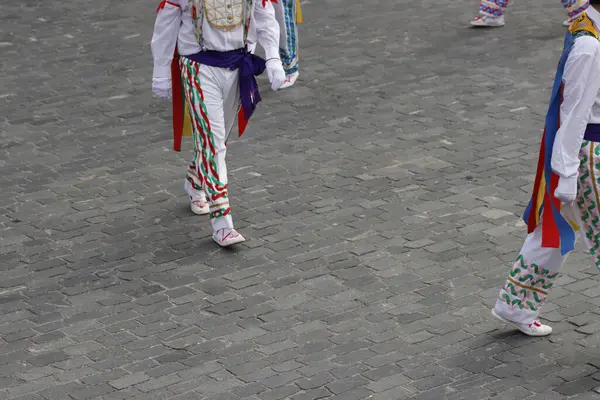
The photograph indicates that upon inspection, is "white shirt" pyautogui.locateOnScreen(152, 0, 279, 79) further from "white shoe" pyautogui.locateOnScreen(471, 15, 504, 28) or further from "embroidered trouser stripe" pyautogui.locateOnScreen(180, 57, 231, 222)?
"white shoe" pyautogui.locateOnScreen(471, 15, 504, 28)

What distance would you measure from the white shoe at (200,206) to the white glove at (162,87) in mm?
794

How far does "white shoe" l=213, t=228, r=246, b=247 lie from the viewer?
705 centimetres

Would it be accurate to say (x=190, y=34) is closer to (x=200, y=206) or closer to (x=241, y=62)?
(x=241, y=62)

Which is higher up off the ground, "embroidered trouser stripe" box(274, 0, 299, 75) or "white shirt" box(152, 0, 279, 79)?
"white shirt" box(152, 0, 279, 79)

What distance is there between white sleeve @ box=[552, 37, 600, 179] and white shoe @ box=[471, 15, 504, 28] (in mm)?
7041

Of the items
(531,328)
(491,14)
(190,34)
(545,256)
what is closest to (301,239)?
(190,34)

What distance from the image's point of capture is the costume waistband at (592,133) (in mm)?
5281

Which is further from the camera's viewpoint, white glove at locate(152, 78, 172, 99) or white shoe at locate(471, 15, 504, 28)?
white shoe at locate(471, 15, 504, 28)

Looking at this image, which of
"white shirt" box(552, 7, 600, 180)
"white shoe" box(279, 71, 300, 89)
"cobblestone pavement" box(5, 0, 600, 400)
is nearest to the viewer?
"white shirt" box(552, 7, 600, 180)

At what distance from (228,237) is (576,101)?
2627 mm

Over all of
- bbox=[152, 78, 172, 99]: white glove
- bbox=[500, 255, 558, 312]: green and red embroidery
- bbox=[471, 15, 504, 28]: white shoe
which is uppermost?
bbox=[152, 78, 172, 99]: white glove

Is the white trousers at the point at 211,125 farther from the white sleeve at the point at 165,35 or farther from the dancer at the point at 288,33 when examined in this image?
the dancer at the point at 288,33

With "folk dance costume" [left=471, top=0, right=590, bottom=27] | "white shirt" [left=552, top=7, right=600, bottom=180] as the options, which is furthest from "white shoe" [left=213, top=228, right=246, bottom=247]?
"folk dance costume" [left=471, top=0, right=590, bottom=27]

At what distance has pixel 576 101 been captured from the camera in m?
5.16
